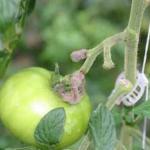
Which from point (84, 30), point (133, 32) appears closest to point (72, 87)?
point (133, 32)

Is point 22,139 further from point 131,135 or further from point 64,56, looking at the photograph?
point 64,56

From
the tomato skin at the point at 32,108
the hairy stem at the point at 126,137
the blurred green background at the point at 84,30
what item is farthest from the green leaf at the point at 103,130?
the blurred green background at the point at 84,30

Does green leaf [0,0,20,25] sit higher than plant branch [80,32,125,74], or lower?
higher

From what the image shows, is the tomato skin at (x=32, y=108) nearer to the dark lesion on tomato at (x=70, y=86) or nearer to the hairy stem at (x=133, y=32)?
the dark lesion on tomato at (x=70, y=86)

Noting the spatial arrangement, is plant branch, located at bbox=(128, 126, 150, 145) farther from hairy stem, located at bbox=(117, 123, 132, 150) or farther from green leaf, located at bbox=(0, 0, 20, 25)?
green leaf, located at bbox=(0, 0, 20, 25)

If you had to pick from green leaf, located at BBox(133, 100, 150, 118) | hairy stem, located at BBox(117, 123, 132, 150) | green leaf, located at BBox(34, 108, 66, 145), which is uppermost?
green leaf, located at BBox(34, 108, 66, 145)

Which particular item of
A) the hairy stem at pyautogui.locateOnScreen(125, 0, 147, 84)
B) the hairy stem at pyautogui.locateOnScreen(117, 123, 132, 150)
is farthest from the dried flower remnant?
the hairy stem at pyautogui.locateOnScreen(117, 123, 132, 150)

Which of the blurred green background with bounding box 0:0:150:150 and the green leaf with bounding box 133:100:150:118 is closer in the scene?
the green leaf with bounding box 133:100:150:118
